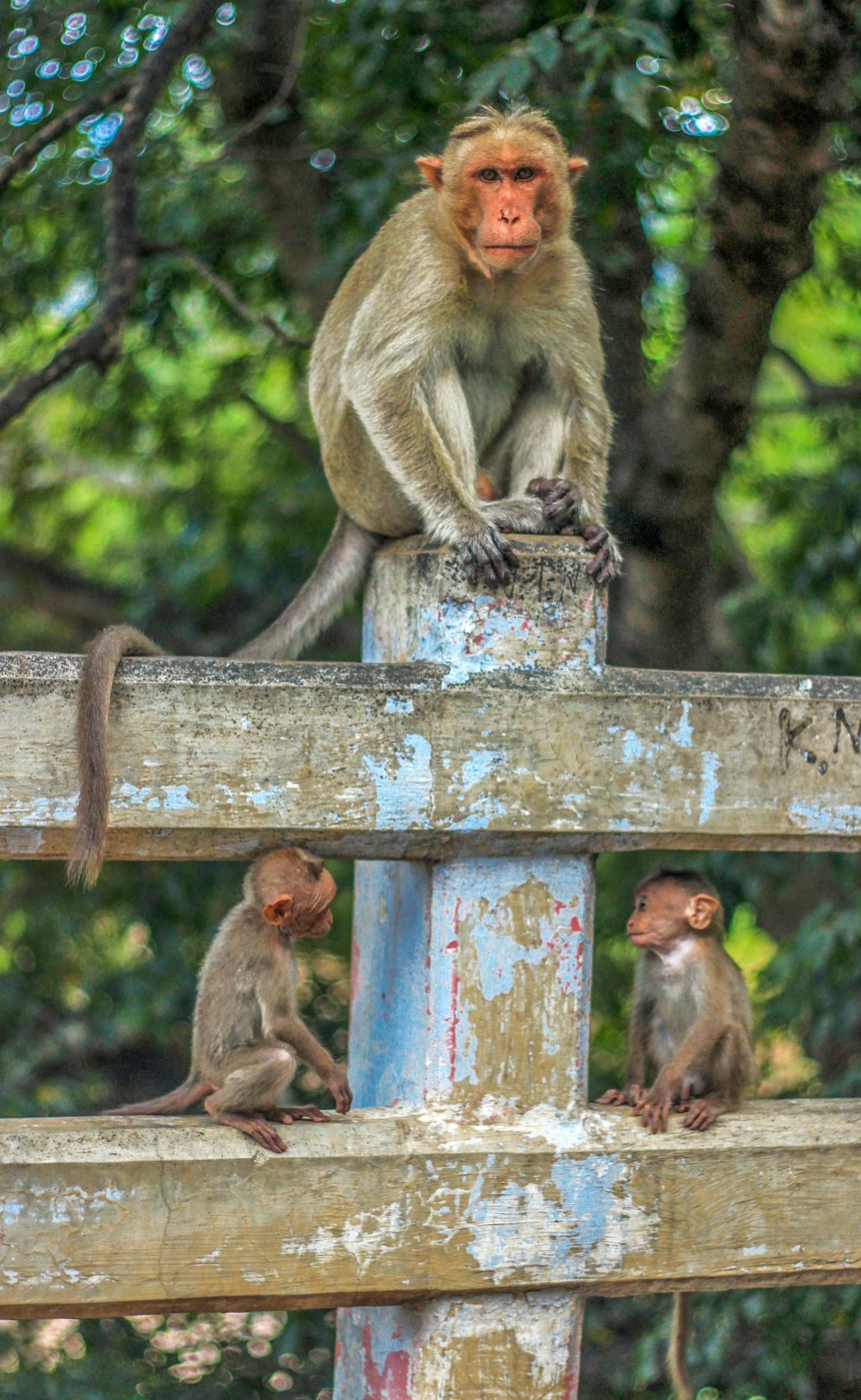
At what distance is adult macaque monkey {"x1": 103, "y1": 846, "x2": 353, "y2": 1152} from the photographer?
2.36m

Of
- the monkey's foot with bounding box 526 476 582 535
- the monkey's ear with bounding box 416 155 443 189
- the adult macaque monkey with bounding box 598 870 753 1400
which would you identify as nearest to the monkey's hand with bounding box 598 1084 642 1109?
the adult macaque monkey with bounding box 598 870 753 1400

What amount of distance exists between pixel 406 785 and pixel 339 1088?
0.56 metres

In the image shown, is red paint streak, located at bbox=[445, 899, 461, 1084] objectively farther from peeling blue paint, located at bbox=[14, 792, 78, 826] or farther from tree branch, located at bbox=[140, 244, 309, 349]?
tree branch, located at bbox=[140, 244, 309, 349]

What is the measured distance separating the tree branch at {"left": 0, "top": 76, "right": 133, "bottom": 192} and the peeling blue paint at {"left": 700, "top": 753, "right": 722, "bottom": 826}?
2.32m

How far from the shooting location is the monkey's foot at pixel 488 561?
2127mm

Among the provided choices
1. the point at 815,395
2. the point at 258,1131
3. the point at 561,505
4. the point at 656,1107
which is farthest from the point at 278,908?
the point at 815,395

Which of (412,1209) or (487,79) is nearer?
(412,1209)

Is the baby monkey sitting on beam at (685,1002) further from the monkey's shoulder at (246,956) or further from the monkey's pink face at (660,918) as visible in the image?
the monkey's shoulder at (246,956)

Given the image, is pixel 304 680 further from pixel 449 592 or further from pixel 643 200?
pixel 643 200

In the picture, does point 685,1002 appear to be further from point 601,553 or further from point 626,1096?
point 601,553

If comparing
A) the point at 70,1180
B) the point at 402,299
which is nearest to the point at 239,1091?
the point at 70,1180

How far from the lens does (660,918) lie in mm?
2838

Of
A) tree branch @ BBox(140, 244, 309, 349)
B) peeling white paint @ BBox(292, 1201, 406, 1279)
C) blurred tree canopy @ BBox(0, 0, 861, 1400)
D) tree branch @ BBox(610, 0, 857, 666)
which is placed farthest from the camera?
tree branch @ BBox(140, 244, 309, 349)

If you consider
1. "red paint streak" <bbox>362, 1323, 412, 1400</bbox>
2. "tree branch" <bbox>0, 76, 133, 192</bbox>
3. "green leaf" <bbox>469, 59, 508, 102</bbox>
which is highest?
"green leaf" <bbox>469, 59, 508, 102</bbox>
